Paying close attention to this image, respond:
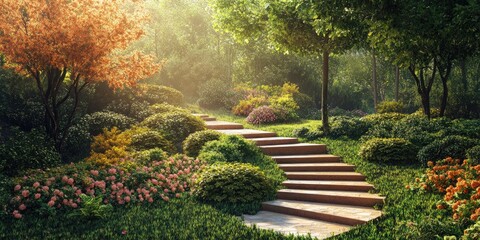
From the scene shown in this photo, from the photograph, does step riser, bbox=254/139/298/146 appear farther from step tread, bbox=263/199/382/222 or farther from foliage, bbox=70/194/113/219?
foliage, bbox=70/194/113/219

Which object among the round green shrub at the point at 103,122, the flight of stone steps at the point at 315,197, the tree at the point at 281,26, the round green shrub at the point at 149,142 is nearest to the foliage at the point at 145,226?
the flight of stone steps at the point at 315,197

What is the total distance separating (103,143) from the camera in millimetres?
11773

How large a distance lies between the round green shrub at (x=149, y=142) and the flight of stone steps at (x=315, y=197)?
2736mm

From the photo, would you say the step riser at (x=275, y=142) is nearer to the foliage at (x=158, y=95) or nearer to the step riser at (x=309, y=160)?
the step riser at (x=309, y=160)

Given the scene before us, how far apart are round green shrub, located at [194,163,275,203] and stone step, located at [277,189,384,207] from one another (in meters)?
0.38

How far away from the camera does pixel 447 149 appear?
9719mm

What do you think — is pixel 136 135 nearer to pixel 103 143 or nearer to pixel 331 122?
pixel 103 143

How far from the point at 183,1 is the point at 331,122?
24.8m

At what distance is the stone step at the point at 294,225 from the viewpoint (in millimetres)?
6930

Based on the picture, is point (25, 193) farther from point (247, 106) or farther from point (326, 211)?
point (247, 106)

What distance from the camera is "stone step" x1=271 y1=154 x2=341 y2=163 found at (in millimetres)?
11469

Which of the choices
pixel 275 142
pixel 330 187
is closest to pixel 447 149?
pixel 330 187

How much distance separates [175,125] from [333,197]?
6.34m

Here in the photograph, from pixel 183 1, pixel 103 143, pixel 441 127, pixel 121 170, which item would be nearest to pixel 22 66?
pixel 103 143
